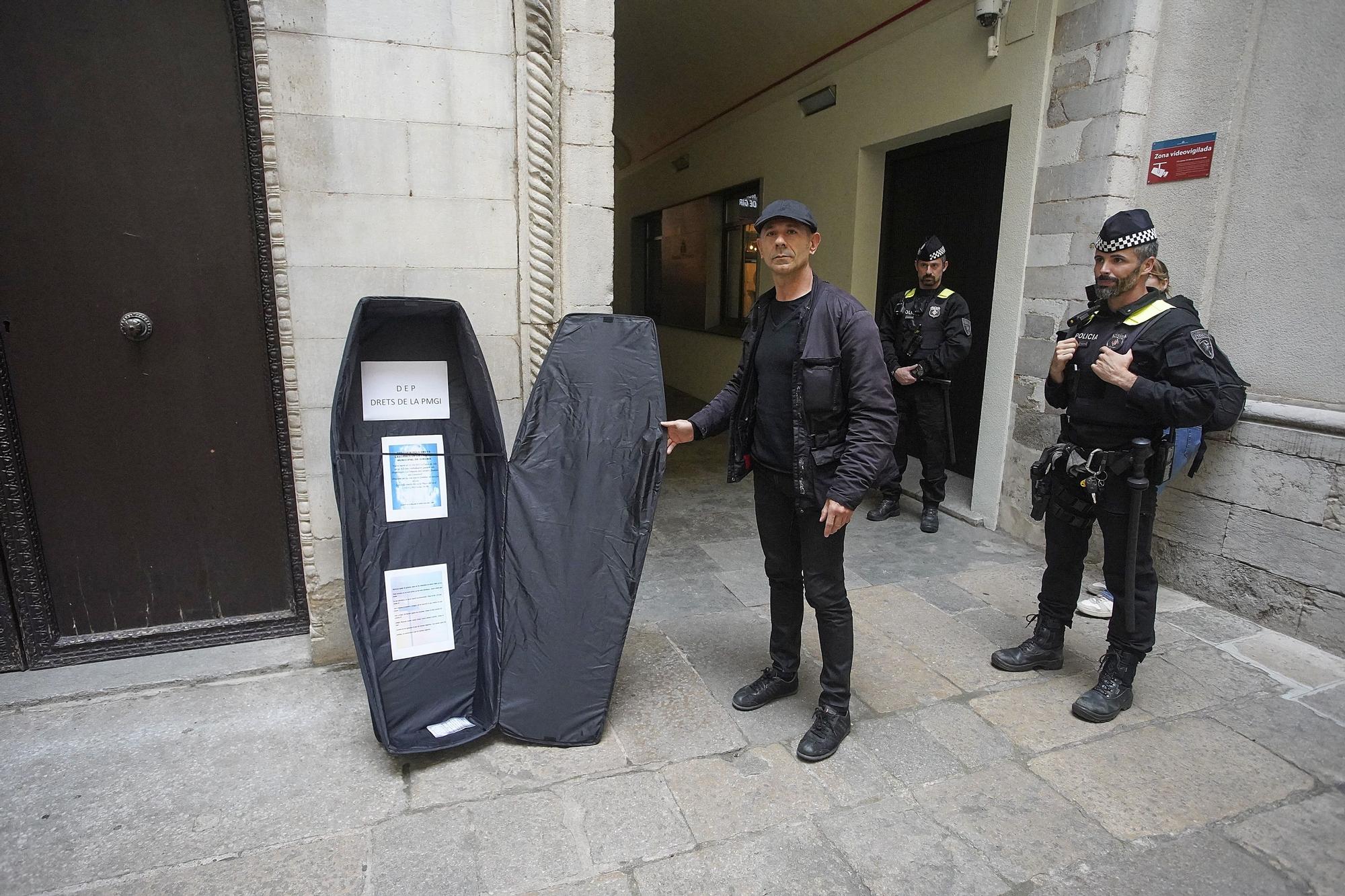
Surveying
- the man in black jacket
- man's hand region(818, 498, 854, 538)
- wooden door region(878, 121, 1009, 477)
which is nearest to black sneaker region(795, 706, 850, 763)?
the man in black jacket

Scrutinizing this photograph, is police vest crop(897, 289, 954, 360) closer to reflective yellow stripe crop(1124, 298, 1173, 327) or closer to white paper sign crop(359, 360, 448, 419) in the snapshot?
reflective yellow stripe crop(1124, 298, 1173, 327)

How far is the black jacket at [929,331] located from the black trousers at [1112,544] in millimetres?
2193

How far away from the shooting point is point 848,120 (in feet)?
22.0

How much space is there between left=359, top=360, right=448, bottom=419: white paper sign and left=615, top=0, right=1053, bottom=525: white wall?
12.8 ft

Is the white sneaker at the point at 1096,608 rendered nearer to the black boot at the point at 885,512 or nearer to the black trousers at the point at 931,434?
the black trousers at the point at 931,434

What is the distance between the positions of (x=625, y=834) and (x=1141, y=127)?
4.71 meters

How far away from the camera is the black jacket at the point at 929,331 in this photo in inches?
206

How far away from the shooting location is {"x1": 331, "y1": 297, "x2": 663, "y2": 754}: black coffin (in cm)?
283

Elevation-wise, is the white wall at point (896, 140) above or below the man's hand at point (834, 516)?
above

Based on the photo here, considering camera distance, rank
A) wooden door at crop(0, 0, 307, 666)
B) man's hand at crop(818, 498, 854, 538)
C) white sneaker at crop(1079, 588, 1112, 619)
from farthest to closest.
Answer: white sneaker at crop(1079, 588, 1112, 619) → wooden door at crop(0, 0, 307, 666) → man's hand at crop(818, 498, 854, 538)

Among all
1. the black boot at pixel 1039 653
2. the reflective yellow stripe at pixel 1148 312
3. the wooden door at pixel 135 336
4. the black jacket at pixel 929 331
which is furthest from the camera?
the black jacket at pixel 929 331

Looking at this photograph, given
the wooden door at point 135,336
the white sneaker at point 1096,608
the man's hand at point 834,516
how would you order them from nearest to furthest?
the man's hand at point 834,516, the wooden door at point 135,336, the white sneaker at point 1096,608

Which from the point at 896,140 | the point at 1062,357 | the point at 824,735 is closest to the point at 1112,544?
the point at 1062,357

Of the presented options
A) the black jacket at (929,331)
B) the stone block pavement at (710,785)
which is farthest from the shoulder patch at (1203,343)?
the black jacket at (929,331)
